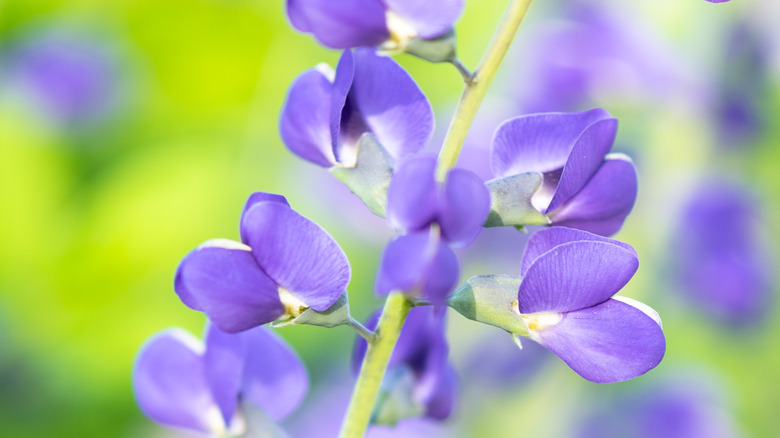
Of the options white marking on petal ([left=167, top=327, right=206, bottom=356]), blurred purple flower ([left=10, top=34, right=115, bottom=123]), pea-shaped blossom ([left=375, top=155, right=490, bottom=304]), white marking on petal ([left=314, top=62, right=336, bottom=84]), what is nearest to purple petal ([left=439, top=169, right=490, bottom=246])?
pea-shaped blossom ([left=375, top=155, right=490, bottom=304])

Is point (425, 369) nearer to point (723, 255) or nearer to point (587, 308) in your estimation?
point (587, 308)

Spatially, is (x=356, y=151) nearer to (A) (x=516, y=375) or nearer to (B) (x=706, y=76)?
(A) (x=516, y=375)

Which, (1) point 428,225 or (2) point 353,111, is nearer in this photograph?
(1) point 428,225

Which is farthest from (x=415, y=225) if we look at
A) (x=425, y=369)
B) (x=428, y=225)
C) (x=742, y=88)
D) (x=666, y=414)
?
(x=742, y=88)

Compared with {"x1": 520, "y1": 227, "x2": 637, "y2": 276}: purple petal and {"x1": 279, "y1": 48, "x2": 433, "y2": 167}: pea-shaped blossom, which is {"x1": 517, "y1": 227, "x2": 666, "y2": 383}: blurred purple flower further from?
{"x1": 279, "y1": 48, "x2": 433, "y2": 167}: pea-shaped blossom

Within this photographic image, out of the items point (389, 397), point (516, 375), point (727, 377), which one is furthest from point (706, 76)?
point (389, 397)

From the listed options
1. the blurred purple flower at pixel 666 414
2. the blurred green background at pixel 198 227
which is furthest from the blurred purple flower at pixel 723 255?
the blurred purple flower at pixel 666 414
